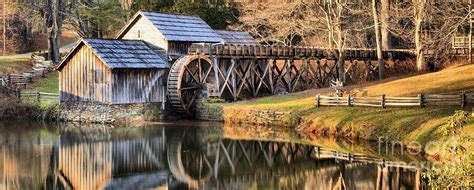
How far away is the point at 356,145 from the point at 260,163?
538 cm

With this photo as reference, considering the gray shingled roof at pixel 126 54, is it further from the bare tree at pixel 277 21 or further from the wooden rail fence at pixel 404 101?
the bare tree at pixel 277 21

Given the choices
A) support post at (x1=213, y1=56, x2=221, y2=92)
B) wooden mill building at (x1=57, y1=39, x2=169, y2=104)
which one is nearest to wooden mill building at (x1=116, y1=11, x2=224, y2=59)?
wooden mill building at (x1=57, y1=39, x2=169, y2=104)

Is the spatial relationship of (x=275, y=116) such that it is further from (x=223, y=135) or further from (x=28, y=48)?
(x=28, y=48)

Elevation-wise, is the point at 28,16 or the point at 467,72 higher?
the point at 28,16

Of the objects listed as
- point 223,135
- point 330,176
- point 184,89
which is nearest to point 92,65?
point 184,89

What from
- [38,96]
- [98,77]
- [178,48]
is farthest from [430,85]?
[38,96]

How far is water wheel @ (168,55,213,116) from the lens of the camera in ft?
138

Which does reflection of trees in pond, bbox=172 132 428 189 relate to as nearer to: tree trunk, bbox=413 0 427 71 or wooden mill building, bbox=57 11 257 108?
wooden mill building, bbox=57 11 257 108

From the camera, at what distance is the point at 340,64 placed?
1900 inches

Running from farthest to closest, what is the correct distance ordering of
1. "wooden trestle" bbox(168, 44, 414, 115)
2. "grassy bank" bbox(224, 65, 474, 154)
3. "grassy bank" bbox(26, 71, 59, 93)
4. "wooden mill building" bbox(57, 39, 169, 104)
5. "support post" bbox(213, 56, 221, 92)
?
"grassy bank" bbox(26, 71, 59, 93) < "support post" bbox(213, 56, 221, 92) < "wooden trestle" bbox(168, 44, 414, 115) < "wooden mill building" bbox(57, 39, 169, 104) < "grassy bank" bbox(224, 65, 474, 154)

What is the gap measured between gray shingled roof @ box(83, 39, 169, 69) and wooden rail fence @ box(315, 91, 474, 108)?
10815 millimetres

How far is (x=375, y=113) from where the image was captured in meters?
33.0

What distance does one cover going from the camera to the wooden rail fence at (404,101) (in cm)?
3130

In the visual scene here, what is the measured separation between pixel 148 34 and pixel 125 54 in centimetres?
392
